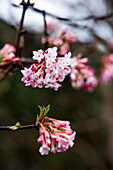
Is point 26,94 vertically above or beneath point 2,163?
above

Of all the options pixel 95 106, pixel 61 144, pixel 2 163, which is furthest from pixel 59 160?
pixel 61 144

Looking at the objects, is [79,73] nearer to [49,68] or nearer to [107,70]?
[107,70]

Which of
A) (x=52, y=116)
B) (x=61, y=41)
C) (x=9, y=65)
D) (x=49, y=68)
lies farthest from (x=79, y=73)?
(x=52, y=116)

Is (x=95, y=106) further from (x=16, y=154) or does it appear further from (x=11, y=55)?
(x=11, y=55)

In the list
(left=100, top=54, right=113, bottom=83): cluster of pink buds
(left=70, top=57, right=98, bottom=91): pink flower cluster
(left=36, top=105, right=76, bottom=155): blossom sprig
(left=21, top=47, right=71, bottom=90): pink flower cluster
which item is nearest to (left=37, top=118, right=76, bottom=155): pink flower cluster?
(left=36, top=105, right=76, bottom=155): blossom sprig

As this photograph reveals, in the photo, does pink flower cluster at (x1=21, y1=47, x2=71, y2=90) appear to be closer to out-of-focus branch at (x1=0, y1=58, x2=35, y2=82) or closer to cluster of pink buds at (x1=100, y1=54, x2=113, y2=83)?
out-of-focus branch at (x1=0, y1=58, x2=35, y2=82)

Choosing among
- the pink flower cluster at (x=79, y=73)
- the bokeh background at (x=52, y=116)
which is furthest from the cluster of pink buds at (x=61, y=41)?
the bokeh background at (x=52, y=116)
